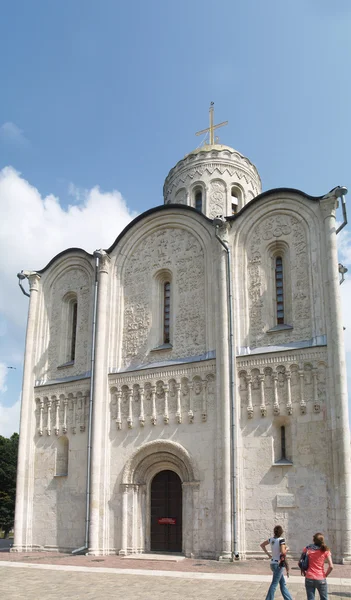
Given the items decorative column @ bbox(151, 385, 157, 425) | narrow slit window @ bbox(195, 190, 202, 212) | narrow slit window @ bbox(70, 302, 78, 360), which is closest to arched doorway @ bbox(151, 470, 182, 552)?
decorative column @ bbox(151, 385, 157, 425)

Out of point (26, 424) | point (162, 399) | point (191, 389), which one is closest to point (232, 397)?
point (191, 389)

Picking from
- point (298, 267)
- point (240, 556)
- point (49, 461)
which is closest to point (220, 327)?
point (298, 267)

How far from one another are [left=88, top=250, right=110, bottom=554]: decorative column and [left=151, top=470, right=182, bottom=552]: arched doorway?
5.79ft

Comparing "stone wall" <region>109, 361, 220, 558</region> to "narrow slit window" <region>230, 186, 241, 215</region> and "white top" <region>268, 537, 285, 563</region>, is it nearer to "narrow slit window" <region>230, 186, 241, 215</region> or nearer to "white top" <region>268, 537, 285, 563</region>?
"white top" <region>268, 537, 285, 563</region>

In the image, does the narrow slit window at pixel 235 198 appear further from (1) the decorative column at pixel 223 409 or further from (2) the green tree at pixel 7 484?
(2) the green tree at pixel 7 484

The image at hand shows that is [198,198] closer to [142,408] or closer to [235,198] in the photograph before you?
[235,198]

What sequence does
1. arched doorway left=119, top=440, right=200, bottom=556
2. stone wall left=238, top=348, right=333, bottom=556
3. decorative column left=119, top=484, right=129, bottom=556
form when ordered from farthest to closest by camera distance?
decorative column left=119, top=484, right=129, bottom=556
arched doorway left=119, top=440, right=200, bottom=556
stone wall left=238, top=348, right=333, bottom=556

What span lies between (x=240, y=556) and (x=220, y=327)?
671 centimetres

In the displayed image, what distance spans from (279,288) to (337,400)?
14.5ft

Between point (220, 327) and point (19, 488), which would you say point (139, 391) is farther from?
point (19, 488)

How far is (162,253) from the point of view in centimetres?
2162

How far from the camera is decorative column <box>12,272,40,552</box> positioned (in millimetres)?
21188

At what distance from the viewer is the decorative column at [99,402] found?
1920cm

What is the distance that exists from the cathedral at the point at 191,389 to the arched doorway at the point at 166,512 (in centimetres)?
5
